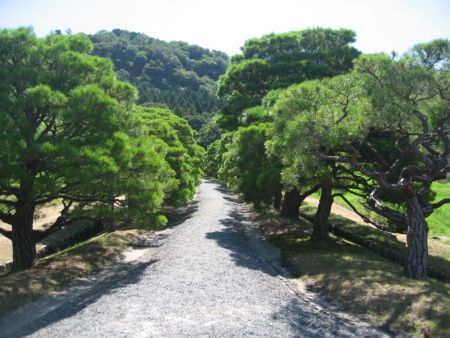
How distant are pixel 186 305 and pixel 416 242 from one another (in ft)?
19.5

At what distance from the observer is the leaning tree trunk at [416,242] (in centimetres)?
895

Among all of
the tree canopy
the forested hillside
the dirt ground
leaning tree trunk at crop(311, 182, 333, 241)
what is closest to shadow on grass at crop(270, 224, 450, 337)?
the tree canopy

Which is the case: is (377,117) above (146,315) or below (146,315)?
above

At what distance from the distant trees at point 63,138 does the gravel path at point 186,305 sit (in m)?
2.02

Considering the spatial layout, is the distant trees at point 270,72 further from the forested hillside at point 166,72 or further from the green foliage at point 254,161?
the forested hillside at point 166,72

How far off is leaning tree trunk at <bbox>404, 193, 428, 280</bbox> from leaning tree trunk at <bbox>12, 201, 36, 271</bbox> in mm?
10762

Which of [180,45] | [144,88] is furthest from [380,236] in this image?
[180,45]

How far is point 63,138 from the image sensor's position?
10172mm

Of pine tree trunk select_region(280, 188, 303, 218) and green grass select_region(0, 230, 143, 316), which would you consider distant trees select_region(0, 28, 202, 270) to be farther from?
pine tree trunk select_region(280, 188, 303, 218)

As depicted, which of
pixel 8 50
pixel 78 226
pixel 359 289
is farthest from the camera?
pixel 78 226

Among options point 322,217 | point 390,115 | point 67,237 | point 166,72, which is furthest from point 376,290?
point 166,72

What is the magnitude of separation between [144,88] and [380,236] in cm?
9631

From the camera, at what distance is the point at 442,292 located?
7926mm

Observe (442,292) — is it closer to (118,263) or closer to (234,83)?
(118,263)
